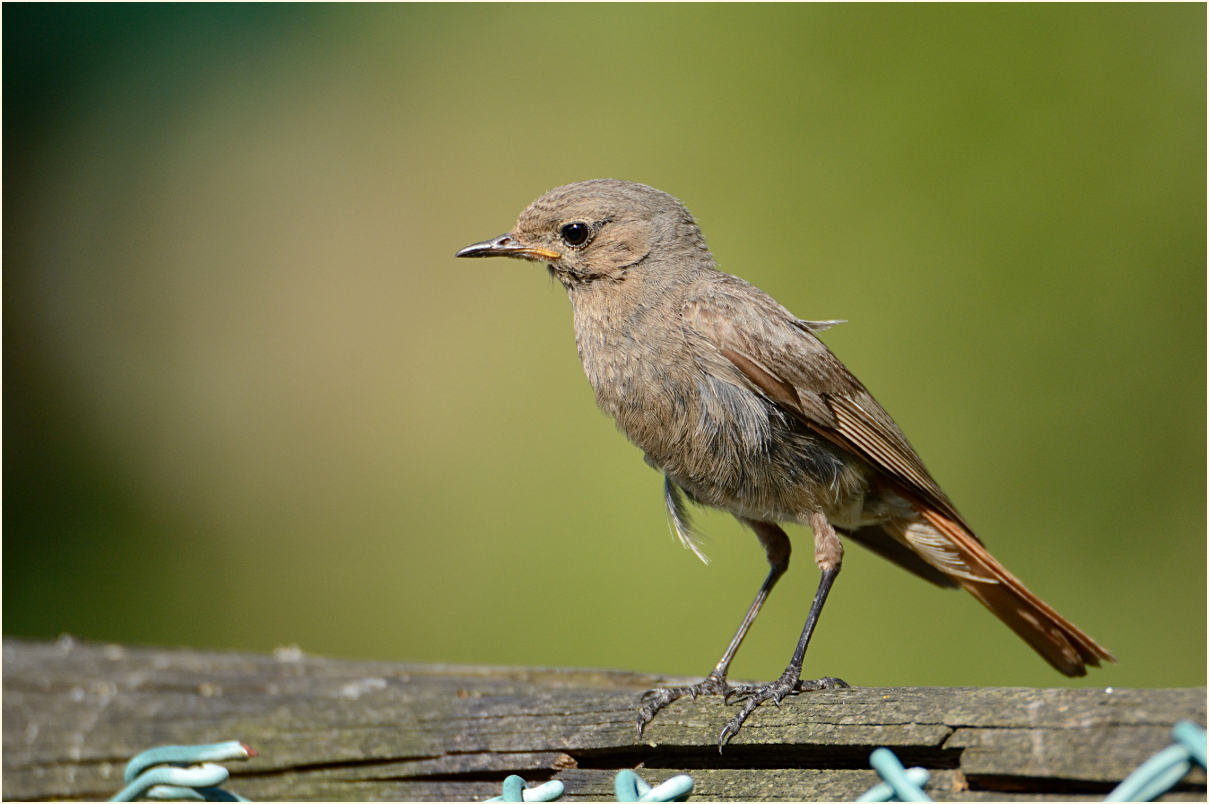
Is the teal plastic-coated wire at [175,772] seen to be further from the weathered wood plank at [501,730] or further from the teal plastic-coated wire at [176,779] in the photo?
the weathered wood plank at [501,730]

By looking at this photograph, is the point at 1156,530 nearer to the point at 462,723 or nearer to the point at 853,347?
the point at 853,347

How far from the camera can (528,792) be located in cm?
223

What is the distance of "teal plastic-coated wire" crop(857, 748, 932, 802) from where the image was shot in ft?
5.47

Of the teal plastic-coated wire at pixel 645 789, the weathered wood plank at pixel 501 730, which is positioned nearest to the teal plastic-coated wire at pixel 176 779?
the weathered wood plank at pixel 501 730

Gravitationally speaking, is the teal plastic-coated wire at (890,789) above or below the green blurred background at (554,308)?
below

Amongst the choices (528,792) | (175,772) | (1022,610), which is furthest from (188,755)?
(1022,610)

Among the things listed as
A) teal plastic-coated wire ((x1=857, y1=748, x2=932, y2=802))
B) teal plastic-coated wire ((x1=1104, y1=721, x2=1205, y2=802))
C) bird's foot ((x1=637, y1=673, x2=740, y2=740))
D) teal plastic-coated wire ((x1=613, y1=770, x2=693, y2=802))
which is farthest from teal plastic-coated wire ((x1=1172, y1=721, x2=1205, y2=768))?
bird's foot ((x1=637, y1=673, x2=740, y2=740))

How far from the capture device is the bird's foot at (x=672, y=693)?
7.80 feet

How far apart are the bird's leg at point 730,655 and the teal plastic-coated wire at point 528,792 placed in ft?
0.79

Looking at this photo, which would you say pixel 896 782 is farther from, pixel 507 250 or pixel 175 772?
pixel 507 250

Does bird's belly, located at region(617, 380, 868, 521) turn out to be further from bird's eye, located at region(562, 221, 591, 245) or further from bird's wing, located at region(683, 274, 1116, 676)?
bird's eye, located at region(562, 221, 591, 245)

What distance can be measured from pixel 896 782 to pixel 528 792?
89 cm

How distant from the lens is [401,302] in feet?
23.3

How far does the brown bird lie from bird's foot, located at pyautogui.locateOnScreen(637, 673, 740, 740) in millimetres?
14
